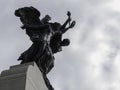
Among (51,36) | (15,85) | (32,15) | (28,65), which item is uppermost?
(32,15)

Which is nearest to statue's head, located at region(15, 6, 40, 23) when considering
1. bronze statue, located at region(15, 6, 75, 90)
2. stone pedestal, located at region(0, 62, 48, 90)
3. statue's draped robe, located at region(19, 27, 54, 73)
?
Result: bronze statue, located at region(15, 6, 75, 90)

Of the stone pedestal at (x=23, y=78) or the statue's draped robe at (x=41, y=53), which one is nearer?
the stone pedestal at (x=23, y=78)

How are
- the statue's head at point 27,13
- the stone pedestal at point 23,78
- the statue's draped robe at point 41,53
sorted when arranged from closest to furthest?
the stone pedestal at point 23,78
the statue's draped robe at point 41,53
the statue's head at point 27,13

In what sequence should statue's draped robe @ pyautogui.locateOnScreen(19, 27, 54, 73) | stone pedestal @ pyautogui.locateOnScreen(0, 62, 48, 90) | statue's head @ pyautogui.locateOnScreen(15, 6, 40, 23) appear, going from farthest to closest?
statue's head @ pyautogui.locateOnScreen(15, 6, 40, 23)
statue's draped robe @ pyautogui.locateOnScreen(19, 27, 54, 73)
stone pedestal @ pyautogui.locateOnScreen(0, 62, 48, 90)

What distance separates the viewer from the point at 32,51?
12.1 m

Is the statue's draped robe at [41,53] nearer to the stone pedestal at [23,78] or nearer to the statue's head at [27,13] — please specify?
the stone pedestal at [23,78]

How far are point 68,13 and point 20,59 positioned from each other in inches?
87.9

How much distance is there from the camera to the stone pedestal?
33.8 ft

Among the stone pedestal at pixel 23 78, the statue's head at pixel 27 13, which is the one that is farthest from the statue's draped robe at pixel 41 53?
the statue's head at pixel 27 13

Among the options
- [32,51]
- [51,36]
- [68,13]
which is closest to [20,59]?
[32,51]

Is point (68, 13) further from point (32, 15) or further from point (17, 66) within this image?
point (17, 66)

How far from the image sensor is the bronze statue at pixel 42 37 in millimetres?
12031

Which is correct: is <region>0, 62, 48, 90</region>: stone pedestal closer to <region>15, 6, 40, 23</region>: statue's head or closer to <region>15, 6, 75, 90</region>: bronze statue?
<region>15, 6, 75, 90</region>: bronze statue

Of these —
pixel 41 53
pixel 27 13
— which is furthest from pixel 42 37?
pixel 27 13
